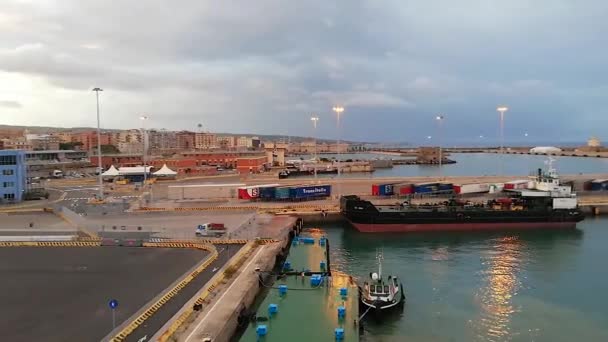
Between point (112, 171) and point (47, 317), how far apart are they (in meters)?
57.3

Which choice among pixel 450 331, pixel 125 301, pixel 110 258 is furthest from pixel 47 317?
pixel 450 331

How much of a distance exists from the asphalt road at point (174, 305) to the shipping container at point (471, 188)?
36.4 m

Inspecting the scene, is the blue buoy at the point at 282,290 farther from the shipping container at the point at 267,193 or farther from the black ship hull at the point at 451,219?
the shipping container at the point at 267,193

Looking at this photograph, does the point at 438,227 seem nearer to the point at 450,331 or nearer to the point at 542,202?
the point at 542,202

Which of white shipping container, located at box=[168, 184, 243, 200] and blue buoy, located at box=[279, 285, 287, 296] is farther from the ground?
white shipping container, located at box=[168, 184, 243, 200]

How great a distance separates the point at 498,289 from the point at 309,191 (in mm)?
28172

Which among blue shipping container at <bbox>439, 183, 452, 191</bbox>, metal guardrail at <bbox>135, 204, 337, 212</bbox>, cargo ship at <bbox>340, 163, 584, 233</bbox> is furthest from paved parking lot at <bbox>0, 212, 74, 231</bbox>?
blue shipping container at <bbox>439, 183, 452, 191</bbox>

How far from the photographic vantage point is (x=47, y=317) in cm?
1545

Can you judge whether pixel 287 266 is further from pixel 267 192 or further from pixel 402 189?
pixel 402 189

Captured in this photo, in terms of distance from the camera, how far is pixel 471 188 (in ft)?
175

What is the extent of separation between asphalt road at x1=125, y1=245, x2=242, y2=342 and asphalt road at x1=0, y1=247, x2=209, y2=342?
97 centimetres

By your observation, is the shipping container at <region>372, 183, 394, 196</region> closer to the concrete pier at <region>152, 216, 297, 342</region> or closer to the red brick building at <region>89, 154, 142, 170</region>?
the concrete pier at <region>152, 216, 297, 342</region>

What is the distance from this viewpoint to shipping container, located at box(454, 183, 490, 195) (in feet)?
173

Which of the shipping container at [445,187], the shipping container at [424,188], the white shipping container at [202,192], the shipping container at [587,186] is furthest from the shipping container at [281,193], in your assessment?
the shipping container at [587,186]
